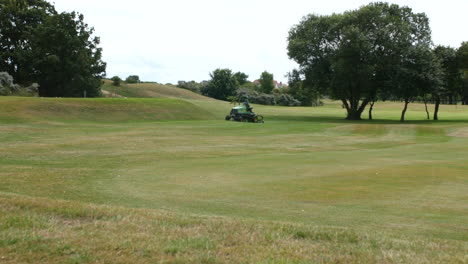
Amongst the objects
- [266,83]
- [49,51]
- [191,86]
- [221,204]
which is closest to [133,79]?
[191,86]

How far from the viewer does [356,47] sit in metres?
53.4

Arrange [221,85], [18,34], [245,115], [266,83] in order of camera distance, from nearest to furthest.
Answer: [245,115]
[18,34]
[221,85]
[266,83]

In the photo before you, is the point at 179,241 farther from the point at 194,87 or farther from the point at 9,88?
the point at 194,87

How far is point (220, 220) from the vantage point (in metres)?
7.46

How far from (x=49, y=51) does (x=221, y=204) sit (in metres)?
63.9

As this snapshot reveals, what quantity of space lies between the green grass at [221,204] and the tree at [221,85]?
11300 cm

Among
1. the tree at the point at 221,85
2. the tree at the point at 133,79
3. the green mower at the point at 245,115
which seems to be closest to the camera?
the green mower at the point at 245,115

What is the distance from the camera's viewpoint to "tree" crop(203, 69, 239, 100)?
138 meters

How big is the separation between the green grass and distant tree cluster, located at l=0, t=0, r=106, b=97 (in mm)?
44084

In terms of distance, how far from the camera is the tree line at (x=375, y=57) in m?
53.9

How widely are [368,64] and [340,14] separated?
8813 mm

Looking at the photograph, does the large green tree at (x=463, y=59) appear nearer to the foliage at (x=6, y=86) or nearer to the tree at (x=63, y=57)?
the tree at (x=63, y=57)

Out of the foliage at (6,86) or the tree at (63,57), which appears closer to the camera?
the foliage at (6,86)

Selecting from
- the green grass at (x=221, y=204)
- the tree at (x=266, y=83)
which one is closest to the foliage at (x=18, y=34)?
the green grass at (x=221, y=204)
